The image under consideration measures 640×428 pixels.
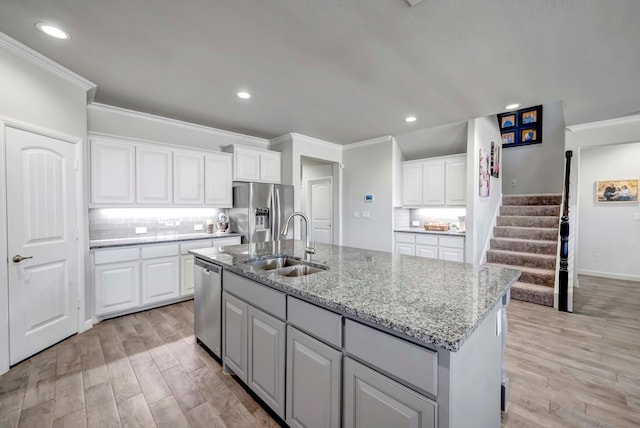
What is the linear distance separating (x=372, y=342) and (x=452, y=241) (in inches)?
153

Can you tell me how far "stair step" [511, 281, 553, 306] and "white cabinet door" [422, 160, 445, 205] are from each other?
1.70m

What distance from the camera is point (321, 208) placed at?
Result: 628 centimetres

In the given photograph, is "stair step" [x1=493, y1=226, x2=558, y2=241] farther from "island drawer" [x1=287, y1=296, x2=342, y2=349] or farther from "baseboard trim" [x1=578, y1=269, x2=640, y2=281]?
"island drawer" [x1=287, y1=296, x2=342, y2=349]

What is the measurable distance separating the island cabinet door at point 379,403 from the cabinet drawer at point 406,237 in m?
3.99

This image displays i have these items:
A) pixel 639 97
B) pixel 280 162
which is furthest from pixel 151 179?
pixel 639 97

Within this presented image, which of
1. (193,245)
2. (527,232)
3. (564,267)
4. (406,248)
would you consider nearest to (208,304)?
(193,245)

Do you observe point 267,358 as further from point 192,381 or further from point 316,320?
point 192,381

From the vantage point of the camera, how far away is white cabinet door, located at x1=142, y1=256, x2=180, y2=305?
3.38 metres

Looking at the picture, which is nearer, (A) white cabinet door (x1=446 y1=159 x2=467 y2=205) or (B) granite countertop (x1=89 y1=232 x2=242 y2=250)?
(B) granite countertop (x1=89 y1=232 x2=242 y2=250)

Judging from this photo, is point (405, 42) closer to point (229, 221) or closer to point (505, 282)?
point (505, 282)

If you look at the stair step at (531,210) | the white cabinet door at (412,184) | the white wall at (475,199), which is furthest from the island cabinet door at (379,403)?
the stair step at (531,210)

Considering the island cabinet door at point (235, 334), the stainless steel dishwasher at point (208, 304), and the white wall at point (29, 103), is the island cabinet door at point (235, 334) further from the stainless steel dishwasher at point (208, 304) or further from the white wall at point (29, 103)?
the white wall at point (29, 103)

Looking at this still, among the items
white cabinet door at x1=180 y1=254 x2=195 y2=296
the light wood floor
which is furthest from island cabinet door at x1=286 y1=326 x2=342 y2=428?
white cabinet door at x1=180 y1=254 x2=195 y2=296

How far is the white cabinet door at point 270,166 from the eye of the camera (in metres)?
4.75
